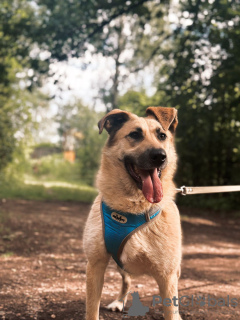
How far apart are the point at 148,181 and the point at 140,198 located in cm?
20

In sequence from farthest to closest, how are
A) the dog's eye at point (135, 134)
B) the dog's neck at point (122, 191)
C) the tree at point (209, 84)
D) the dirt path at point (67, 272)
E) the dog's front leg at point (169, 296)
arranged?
the tree at point (209, 84)
the dirt path at point (67, 272)
the dog's eye at point (135, 134)
the dog's neck at point (122, 191)
the dog's front leg at point (169, 296)

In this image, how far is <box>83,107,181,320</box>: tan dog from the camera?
2.77 metres

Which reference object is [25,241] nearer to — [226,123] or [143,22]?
[143,22]

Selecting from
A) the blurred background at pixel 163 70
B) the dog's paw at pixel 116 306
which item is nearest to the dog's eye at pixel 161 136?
the dog's paw at pixel 116 306

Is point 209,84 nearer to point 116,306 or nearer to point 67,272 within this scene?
point 67,272

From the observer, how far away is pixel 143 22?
12078 mm

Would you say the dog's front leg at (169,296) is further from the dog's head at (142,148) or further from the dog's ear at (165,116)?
the dog's ear at (165,116)

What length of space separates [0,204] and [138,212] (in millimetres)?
10456

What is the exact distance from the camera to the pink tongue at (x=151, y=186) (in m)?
2.82

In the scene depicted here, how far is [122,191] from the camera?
304 centimetres

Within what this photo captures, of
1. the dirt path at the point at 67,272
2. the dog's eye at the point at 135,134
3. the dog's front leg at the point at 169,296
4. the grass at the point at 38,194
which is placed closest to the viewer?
the dog's front leg at the point at 169,296

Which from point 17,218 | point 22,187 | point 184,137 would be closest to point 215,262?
point 17,218

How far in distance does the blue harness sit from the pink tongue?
184 mm

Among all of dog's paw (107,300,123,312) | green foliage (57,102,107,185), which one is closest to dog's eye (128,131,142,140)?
dog's paw (107,300,123,312)
